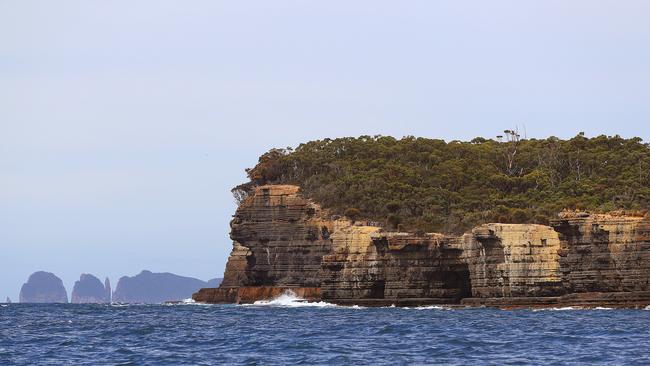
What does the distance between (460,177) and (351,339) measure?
7277 cm

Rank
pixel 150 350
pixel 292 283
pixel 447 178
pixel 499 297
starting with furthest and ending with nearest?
pixel 447 178
pixel 292 283
pixel 499 297
pixel 150 350

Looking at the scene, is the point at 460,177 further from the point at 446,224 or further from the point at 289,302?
the point at 289,302

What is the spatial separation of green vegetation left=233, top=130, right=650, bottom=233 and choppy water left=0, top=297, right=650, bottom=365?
94.7ft

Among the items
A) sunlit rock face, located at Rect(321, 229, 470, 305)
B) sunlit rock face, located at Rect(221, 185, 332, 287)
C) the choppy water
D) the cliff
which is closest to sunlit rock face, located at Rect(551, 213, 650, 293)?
the cliff

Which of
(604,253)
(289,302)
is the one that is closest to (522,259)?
(604,253)

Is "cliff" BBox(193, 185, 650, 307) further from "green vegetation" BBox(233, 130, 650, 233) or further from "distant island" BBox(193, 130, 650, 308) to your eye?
"green vegetation" BBox(233, 130, 650, 233)

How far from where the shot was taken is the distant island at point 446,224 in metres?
88.8

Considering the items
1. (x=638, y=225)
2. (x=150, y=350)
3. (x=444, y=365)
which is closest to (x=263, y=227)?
(x=638, y=225)

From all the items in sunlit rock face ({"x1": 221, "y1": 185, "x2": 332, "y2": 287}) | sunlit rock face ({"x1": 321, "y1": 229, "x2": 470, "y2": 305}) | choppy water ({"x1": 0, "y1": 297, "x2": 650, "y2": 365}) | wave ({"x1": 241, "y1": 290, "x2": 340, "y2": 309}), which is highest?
sunlit rock face ({"x1": 221, "y1": 185, "x2": 332, "y2": 287})

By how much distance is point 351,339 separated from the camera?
6241cm

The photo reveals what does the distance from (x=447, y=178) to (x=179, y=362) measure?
8389 centimetres

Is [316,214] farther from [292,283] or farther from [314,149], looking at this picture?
[314,149]

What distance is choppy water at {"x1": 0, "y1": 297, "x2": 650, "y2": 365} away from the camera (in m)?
52.4

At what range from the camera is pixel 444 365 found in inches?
1925
